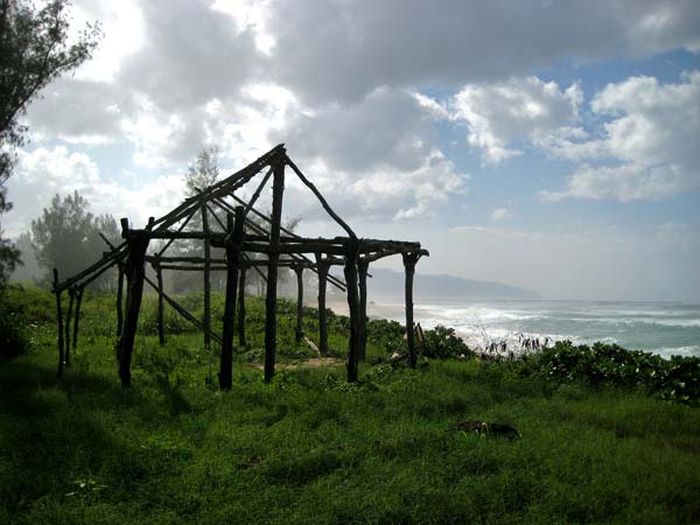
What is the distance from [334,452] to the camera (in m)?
7.07

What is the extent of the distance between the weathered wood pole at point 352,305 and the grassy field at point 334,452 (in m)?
0.77

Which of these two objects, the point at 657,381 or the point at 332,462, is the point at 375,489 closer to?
the point at 332,462

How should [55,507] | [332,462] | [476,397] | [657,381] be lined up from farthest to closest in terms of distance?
1. [657,381]
2. [476,397]
3. [332,462]
4. [55,507]

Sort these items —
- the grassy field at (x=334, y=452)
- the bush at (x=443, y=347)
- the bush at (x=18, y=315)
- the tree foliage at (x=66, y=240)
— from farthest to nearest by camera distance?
1. the tree foliage at (x=66, y=240)
2. the bush at (x=443, y=347)
3. the bush at (x=18, y=315)
4. the grassy field at (x=334, y=452)

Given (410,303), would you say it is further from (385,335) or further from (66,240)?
(66,240)

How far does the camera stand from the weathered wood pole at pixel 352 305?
12297 millimetres

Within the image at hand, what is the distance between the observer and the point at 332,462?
686 cm

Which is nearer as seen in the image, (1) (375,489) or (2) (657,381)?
(1) (375,489)

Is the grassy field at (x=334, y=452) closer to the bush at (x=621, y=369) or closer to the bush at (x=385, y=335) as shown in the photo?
the bush at (x=621, y=369)

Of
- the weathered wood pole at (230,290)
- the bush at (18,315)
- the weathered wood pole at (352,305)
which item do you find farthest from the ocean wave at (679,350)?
the bush at (18,315)

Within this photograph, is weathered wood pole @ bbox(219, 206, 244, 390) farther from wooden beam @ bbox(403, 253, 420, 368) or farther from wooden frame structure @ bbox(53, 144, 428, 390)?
wooden beam @ bbox(403, 253, 420, 368)

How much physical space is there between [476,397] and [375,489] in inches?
192

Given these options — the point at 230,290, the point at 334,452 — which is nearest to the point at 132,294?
the point at 230,290

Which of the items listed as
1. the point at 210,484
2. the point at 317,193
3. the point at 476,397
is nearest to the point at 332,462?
the point at 210,484
